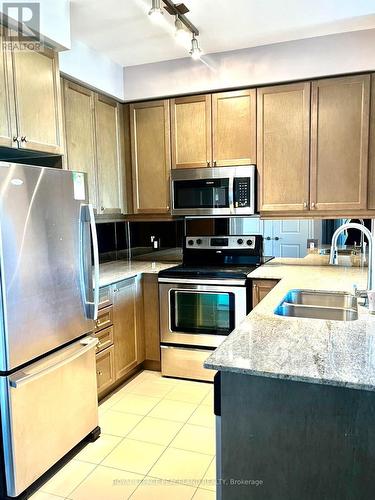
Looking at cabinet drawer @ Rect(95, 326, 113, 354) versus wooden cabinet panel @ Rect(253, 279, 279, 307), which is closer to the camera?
cabinet drawer @ Rect(95, 326, 113, 354)

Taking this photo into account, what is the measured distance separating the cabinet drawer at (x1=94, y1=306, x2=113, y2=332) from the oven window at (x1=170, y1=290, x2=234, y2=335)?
1.86 feet

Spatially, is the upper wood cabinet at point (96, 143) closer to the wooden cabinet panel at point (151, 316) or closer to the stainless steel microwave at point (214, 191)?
the stainless steel microwave at point (214, 191)

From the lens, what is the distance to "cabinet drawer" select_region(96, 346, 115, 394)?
2669 millimetres

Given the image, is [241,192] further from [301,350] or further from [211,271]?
[301,350]

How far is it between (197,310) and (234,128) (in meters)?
1.54

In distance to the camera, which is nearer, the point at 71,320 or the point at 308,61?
the point at 71,320

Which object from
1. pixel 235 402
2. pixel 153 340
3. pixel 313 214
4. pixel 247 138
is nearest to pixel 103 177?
pixel 247 138

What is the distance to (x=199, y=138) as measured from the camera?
10.8 ft

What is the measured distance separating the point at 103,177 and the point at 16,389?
6.35 ft

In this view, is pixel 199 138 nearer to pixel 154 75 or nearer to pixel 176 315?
pixel 154 75

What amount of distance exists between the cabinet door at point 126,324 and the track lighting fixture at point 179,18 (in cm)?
174

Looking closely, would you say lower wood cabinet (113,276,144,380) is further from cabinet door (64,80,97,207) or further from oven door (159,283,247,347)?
cabinet door (64,80,97,207)

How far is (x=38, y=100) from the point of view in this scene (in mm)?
2252

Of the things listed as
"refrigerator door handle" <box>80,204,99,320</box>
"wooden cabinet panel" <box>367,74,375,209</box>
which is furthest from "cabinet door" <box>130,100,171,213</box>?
"wooden cabinet panel" <box>367,74,375,209</box>
